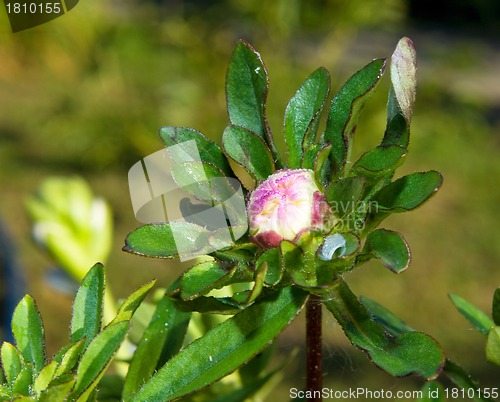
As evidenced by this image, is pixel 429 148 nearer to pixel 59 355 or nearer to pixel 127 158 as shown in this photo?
pixel 127 158

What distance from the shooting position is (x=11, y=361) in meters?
0.36

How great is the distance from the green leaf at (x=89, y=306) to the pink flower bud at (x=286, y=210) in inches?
3.0

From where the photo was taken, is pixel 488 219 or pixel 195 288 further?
pixel 488 219

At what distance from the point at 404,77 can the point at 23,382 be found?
0.71ft

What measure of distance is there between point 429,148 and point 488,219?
21.6 inches

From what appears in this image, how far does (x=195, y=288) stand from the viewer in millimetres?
331

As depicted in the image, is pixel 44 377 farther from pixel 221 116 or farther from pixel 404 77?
pixel 221 116

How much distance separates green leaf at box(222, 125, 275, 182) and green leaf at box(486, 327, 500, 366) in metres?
0.13

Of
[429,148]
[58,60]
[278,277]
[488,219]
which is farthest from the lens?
[58,60]

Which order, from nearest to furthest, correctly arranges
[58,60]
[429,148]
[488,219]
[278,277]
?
[278,277]
[488,219]
[429,148]
[58,60]

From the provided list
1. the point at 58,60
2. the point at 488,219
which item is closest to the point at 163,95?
the point at 58,60

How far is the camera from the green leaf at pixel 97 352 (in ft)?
1.08
